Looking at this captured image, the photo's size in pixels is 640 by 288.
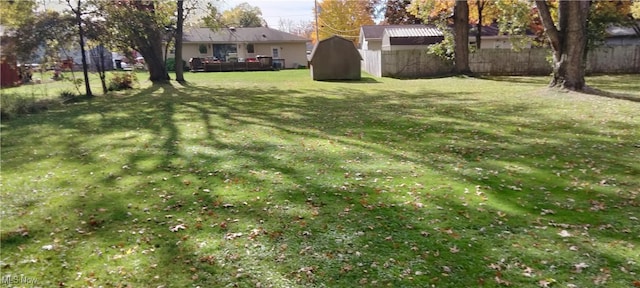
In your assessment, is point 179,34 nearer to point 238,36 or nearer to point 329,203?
point 238,36

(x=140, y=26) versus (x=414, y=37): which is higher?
(x=414, y=37)

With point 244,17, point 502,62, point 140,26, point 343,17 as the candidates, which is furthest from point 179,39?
point 244,17

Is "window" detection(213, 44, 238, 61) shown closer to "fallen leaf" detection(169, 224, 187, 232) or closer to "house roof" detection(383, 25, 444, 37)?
"house roof" detection(383, 25, 444, 37)

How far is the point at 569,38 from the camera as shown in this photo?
42.4 ft

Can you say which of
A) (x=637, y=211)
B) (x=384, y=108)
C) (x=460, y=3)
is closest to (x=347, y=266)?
(x=637, y=211)

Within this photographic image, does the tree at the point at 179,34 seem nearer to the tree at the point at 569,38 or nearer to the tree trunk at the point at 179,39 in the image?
the tree trunk at the point at 179,39

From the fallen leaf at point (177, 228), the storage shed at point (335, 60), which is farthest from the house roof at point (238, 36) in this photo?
the fallen leaf at point (177, 228)

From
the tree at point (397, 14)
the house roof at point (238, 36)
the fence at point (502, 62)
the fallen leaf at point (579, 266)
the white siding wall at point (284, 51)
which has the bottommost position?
the fallen leaf at point (579, 266)

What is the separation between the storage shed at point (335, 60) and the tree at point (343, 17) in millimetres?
35740

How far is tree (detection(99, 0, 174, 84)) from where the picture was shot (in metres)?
16.0

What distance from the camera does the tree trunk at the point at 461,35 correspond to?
23188 mm

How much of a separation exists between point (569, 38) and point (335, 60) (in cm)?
1201

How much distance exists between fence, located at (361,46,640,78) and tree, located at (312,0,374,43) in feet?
109

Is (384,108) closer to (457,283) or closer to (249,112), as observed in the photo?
(249,112)
